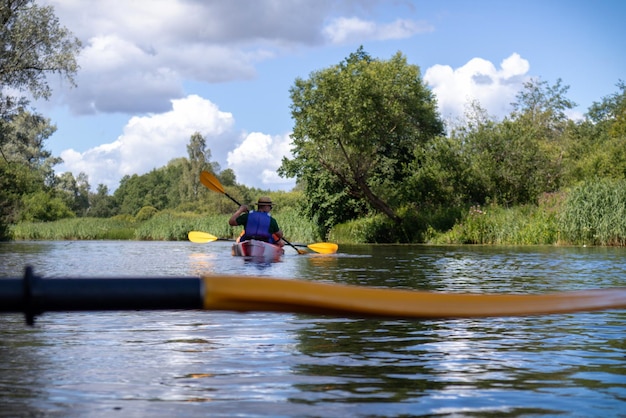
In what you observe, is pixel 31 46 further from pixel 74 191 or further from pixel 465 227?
pixel 74 191

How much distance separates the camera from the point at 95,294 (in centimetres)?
292

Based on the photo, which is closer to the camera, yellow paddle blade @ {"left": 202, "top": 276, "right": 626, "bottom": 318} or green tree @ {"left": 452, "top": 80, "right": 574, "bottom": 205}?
yellow paddle blade @ {"left": 202, "top": 276, "right": 626, "bottom": 318}

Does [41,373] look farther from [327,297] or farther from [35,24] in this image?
[35,24]

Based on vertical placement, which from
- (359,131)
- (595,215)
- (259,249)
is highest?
(359,131)

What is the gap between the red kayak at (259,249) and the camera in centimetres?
1702

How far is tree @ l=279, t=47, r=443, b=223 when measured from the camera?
134 feet

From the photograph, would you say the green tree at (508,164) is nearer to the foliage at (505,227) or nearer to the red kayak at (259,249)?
the foliage at (505,227)

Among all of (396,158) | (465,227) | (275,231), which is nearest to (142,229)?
(396,158)

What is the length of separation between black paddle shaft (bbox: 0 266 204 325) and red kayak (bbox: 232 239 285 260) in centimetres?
1398

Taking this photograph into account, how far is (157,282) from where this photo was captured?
2.98 metres

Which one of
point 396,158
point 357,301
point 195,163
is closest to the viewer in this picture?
point 357,301

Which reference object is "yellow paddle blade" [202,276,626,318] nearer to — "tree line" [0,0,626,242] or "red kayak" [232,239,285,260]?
"red kayak" [232,239,285,260]

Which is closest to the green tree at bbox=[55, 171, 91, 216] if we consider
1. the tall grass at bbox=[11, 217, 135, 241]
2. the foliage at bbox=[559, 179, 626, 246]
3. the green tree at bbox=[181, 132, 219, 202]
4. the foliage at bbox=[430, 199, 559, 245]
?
the green tree at bbox=[181, 132, 219, 202]

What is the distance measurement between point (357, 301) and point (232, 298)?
44 cm
